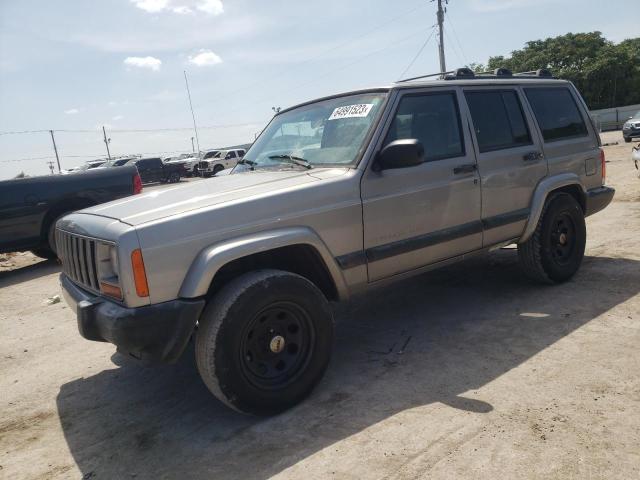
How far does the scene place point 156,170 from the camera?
2845cm

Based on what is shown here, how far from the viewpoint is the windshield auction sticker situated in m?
3.65

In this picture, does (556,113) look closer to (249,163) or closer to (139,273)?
(249,163)

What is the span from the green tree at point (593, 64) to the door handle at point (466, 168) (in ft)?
144

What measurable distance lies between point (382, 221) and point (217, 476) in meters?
1.88

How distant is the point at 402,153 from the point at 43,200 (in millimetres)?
6886

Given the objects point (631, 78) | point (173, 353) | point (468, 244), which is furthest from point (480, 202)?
point (631, 78)

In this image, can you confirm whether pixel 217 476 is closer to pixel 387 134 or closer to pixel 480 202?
pixel 387 134

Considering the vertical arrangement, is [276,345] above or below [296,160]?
below

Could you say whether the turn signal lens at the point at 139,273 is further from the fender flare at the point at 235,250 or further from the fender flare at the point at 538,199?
the fender flare at the point at 538,199

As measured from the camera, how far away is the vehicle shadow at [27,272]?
790 centimetres

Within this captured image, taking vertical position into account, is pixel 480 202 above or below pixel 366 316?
above

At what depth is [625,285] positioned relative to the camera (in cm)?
466

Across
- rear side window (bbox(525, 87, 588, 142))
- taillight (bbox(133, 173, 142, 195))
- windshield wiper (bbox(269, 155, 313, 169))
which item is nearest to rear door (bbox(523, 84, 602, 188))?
rear side window (bbox(525, 87, 588, 142))

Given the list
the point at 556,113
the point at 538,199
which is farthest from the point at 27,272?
the point at 556,113
